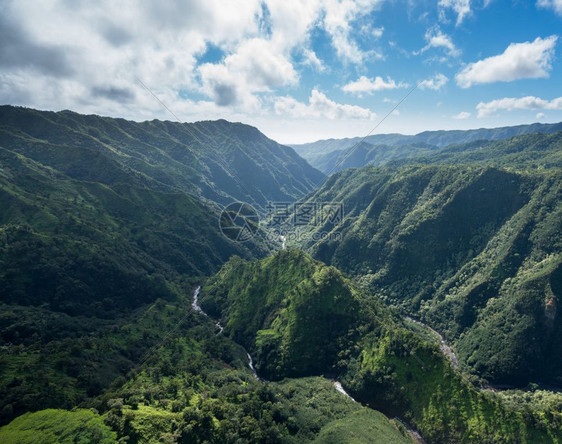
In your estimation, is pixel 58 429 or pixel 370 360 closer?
pixel 58 429

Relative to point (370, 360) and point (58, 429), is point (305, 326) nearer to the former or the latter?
point (370, 360)

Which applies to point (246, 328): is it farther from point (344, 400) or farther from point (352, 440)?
point (352, 440)

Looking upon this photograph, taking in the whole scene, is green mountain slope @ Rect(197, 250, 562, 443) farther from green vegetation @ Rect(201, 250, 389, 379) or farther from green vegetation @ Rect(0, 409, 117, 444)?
green vegetation @ Rect(0, 409, 117, 444)

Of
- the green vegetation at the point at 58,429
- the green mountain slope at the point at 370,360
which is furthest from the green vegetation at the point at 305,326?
the green vegetation at the point at 58,429

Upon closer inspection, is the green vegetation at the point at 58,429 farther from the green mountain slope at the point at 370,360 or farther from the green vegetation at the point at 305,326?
the green vegetation at the point at 305,326

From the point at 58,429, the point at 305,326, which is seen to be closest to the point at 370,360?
the point at 305,326

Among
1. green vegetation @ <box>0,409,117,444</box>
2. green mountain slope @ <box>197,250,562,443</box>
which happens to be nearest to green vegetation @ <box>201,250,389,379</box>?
green mountain slope @ <box>197,250,562,443</box>
